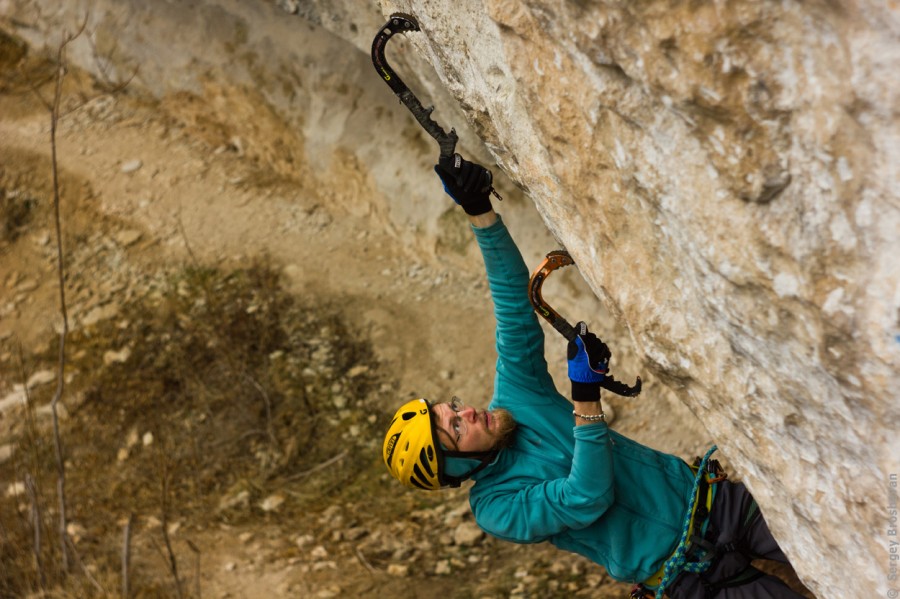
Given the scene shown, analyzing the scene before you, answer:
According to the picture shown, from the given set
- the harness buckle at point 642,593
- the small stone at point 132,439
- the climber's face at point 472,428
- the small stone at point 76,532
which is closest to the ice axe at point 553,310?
the climber's face at point 472,428

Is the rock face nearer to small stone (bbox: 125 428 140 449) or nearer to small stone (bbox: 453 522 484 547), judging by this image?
small stone (bbox: 453 522 484 547)

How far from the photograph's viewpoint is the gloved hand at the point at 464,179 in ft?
9.31

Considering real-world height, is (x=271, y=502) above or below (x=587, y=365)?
below

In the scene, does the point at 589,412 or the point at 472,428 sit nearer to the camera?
the point at 589,412

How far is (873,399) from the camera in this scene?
1745 millimetres

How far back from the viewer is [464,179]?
2.84 metres

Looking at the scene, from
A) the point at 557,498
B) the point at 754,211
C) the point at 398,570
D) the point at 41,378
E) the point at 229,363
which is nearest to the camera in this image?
the point at 754,211

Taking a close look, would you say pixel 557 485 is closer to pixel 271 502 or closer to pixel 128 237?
pixel 271 502

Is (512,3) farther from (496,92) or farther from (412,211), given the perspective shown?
(412,211)

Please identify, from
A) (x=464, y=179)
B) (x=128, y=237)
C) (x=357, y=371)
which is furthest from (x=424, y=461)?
(x=128, y=237)

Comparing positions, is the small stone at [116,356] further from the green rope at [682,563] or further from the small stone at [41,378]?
the green rope at [682,563]

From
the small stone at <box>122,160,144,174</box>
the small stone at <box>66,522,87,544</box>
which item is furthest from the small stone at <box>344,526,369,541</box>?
the small stone at <box>122,160,144,174</box>

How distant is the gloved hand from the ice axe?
12.1 inches

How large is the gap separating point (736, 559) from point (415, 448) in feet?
3.83
